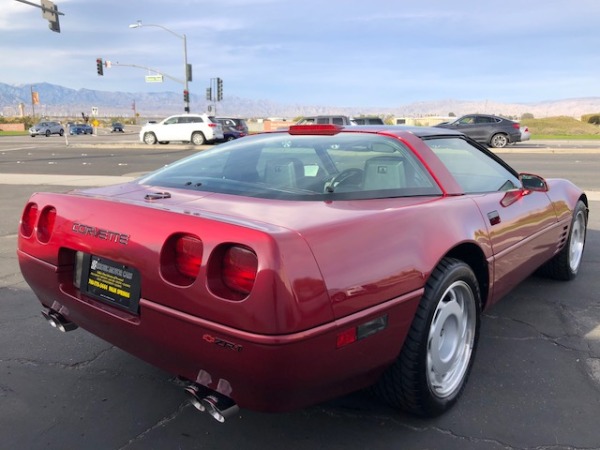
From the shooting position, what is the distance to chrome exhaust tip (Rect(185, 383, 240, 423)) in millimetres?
1882

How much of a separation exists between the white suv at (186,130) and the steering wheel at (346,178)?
22638mm

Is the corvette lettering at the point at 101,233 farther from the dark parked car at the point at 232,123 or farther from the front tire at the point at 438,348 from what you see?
the dark parked car at the point at 232,123

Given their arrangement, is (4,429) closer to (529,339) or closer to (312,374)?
(312,374)

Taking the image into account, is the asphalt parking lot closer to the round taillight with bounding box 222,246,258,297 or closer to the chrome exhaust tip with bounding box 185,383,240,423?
the chrome exhaust tip with bounding box 185,383,240,423

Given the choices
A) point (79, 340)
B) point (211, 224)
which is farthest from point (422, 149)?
point (79, 340)

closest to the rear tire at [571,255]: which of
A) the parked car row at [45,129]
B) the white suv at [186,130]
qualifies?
the white suv at [186,130]

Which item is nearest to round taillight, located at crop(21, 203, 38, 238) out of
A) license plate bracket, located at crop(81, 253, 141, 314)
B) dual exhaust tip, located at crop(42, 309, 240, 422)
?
license plate bracket, located at crop(81, 253, 141, 314)

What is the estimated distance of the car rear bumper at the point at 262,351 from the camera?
171 centimetres

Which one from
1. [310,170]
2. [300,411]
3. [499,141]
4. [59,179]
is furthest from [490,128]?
[300,411]

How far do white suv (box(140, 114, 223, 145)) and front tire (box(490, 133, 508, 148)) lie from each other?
12.7 meters

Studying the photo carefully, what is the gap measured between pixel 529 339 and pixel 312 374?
6.82 ft

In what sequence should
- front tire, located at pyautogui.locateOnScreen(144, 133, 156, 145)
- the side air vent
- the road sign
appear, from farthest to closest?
the road sign < front tire, located at pyautogui.locateOnScreen(144, 133, 156, 145) < the side air vent

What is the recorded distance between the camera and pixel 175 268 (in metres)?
1.95

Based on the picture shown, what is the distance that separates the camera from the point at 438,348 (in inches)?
95.2
